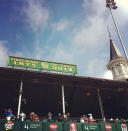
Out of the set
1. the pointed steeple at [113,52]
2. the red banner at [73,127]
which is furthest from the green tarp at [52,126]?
the pointed steeple at [113,52]

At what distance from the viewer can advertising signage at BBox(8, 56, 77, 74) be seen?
20.9m

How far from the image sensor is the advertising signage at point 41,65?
20.9 metres

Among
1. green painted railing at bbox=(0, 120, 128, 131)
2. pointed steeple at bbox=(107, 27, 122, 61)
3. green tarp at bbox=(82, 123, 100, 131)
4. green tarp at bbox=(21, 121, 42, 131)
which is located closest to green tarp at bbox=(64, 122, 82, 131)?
green painted railing at bbox=(0, 120, 128, 131)

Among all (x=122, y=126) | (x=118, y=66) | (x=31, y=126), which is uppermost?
(x=118, y=66)

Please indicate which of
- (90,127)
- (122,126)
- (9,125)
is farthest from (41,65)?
(122,126)

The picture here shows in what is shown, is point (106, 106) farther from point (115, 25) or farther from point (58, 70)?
point (115, 25)

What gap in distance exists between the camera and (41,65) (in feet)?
72.3

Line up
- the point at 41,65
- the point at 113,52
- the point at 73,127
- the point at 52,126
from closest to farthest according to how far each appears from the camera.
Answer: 1. the point at 52,126
2. the point at 73,127
3. the point at 41,65
4. the point at 113,52

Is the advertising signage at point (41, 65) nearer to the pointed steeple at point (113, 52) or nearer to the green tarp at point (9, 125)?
the green tarp at point (9, 125)

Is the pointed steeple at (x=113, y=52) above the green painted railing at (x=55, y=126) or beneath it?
above

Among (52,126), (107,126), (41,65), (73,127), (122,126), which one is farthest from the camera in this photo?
(41,65)

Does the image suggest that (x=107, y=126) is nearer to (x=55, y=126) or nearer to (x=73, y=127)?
(x=73, y=127)

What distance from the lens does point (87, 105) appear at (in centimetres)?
2341

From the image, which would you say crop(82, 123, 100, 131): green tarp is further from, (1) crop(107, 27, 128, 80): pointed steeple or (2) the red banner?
(1) crop(107, 27, 128, 80): pointed steeple
